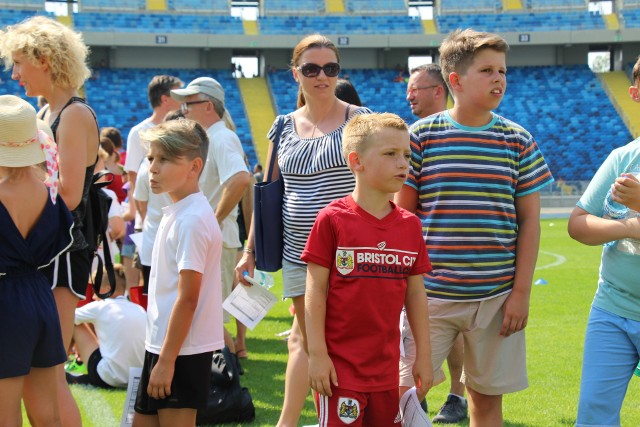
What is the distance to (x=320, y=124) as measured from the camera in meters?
4.55

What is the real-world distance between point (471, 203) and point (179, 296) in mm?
1381

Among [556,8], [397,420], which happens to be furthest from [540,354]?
[556,8]

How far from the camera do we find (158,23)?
4294 centimetres

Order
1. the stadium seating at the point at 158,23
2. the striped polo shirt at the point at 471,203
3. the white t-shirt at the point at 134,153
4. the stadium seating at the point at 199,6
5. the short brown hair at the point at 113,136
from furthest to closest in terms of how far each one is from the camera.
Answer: the stadium seating at the point at 199,6 → the stadium seating at the point at 158,23 → the short brown hair at the point at 113,136 → the white t-shirt at the point at 134,153 → the striped polo shirt at the point at 471,203

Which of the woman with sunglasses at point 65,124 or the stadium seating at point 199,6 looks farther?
the stadium seating at point 199,6

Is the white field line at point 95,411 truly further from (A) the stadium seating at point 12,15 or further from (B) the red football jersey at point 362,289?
(A) the stadium seating at point 12,15

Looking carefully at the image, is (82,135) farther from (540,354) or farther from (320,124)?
(540,354)

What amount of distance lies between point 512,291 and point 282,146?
148 centimetres

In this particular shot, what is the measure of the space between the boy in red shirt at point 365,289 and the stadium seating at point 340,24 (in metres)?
41.7

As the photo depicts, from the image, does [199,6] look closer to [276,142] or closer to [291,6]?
[291,6]

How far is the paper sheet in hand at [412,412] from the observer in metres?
3.30

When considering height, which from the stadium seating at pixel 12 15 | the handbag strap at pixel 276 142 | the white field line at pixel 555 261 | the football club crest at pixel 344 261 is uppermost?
the stadium seating at pixel 12 15

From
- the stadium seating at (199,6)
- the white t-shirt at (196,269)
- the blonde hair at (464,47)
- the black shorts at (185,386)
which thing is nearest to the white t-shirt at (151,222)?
the white t-shirt at (196,269)

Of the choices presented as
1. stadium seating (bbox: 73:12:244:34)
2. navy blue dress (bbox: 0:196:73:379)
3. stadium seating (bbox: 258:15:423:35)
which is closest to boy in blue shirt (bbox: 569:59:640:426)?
navy blue dress (bbox: 0:196:73:379)
